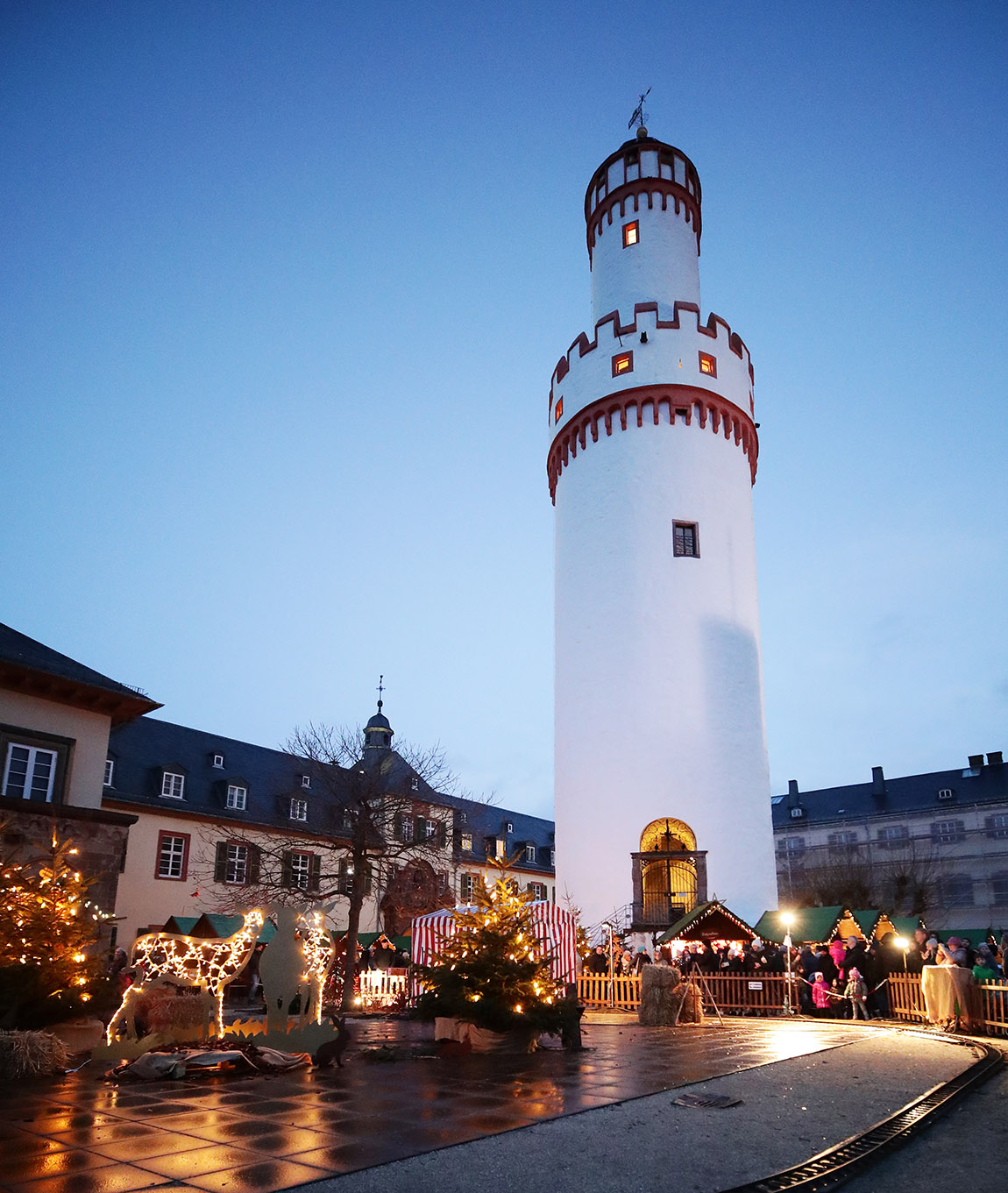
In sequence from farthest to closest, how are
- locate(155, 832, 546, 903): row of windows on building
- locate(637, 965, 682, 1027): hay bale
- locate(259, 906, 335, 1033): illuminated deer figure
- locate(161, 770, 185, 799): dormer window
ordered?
locate(161, 770, 185, 799): dormer window < locate(155, 832, 546, 903): row of windows on building < locate(637, 965, 682, 1027): hay bale < locate(259, 906, 335, 1033): illuminated deer figure

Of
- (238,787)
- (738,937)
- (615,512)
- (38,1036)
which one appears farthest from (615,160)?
(38,1036)

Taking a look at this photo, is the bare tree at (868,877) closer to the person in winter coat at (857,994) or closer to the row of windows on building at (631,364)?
the row of windows on building at (631,364)

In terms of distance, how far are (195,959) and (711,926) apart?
1642cm

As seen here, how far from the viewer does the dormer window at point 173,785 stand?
42.4 metres

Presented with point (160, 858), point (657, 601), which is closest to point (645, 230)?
point (657, 601)

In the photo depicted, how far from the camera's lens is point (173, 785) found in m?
43.1

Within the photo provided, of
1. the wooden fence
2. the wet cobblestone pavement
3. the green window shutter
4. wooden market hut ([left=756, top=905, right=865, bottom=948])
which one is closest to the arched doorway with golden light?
wooden market hut ([left=756, top=905, right=865, bottom=948])

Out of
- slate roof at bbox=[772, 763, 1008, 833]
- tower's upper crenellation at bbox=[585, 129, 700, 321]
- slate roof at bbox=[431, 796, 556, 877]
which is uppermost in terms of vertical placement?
tower's upper crenellation at bbox=[585, 129, 700, 321]

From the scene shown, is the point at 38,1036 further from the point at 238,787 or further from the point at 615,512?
the point at 238,787

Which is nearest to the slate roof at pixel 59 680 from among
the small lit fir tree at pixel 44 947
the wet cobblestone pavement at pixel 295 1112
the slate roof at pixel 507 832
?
the small lit fir tree at pixel 44 947

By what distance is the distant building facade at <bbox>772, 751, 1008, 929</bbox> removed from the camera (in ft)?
200

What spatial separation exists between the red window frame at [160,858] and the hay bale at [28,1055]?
30842 mm

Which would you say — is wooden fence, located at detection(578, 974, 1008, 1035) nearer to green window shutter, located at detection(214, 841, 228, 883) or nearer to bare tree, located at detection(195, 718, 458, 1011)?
bare tree, located at detection(195, 718, 458, 1011)

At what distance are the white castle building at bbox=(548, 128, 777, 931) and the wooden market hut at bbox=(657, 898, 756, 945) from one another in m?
3.00
